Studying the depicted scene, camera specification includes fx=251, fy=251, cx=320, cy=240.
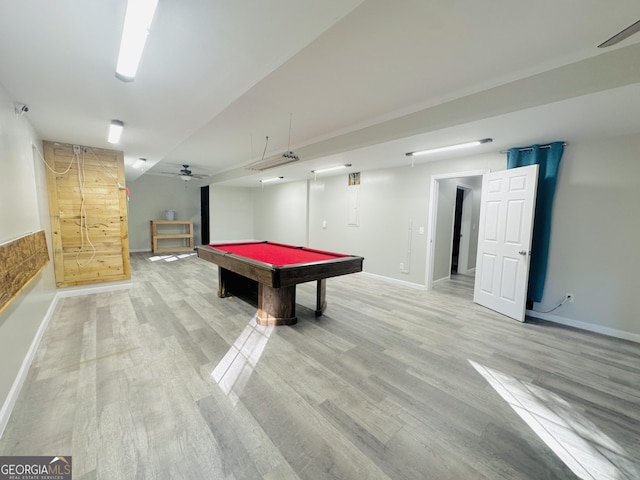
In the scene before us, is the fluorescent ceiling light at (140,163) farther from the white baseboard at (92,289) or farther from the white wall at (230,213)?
the white wall at (230,213)

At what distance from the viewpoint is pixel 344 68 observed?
2.22m

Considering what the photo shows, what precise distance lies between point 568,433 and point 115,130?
201 inches

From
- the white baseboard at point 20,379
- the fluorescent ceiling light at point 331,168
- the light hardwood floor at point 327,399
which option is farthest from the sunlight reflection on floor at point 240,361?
the fluorescent ceiling light at point 331,168

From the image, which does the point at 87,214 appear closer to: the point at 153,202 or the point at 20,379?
the point at 20,379

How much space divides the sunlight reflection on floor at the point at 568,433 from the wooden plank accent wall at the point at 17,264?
11.3 feet

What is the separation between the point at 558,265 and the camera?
335cm

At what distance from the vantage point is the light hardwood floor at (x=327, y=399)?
1377 millimetres

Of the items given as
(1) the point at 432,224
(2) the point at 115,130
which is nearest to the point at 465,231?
(1) the point at 432,224

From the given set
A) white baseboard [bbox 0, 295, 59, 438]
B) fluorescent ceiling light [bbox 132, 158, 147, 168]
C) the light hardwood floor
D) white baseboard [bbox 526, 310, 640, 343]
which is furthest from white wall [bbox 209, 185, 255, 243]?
white baseboard [bbox 526, 310, 640, 343]

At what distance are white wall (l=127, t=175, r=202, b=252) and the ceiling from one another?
534cm

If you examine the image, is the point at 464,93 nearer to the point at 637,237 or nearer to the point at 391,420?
the point at 637,237

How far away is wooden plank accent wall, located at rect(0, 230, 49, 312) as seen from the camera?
161cm

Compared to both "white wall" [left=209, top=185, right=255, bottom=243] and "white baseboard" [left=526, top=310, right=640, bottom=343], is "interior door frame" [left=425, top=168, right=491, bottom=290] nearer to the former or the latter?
"white baseboard" [left=526, top=310, right=640, bottom=343]

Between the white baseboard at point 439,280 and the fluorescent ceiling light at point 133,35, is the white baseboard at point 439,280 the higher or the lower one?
the lower one
